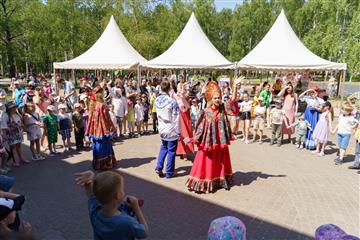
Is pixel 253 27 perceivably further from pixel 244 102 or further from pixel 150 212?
pixel 150 212

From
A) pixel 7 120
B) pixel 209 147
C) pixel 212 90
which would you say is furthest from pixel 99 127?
pixel 212 90

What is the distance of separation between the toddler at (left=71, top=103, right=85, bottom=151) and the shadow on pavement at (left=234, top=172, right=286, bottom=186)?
4421 millimetres

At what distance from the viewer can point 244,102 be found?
9.58m

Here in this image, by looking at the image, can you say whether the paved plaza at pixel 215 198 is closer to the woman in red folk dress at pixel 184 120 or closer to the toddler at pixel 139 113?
the woman in red folk dress at pixel 184 120

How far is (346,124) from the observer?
6961 millimetres

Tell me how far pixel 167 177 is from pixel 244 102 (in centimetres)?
450

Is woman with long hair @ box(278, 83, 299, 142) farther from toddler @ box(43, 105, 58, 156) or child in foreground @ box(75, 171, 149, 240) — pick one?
child in foreground @ box(75, 171, 149, 240)

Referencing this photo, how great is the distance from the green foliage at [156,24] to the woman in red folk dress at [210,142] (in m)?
19.1

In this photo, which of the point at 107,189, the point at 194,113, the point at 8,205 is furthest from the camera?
the point at 194,113

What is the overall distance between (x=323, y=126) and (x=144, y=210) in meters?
5.51

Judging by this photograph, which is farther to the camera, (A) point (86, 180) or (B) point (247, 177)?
(B) point (247, 177)

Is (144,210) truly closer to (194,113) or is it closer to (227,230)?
(227,230)

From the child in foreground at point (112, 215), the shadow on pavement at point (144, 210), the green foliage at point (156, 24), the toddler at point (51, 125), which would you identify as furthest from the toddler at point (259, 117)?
the green foliage at point (156, 24)

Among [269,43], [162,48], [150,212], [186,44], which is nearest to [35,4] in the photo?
[162,48]
